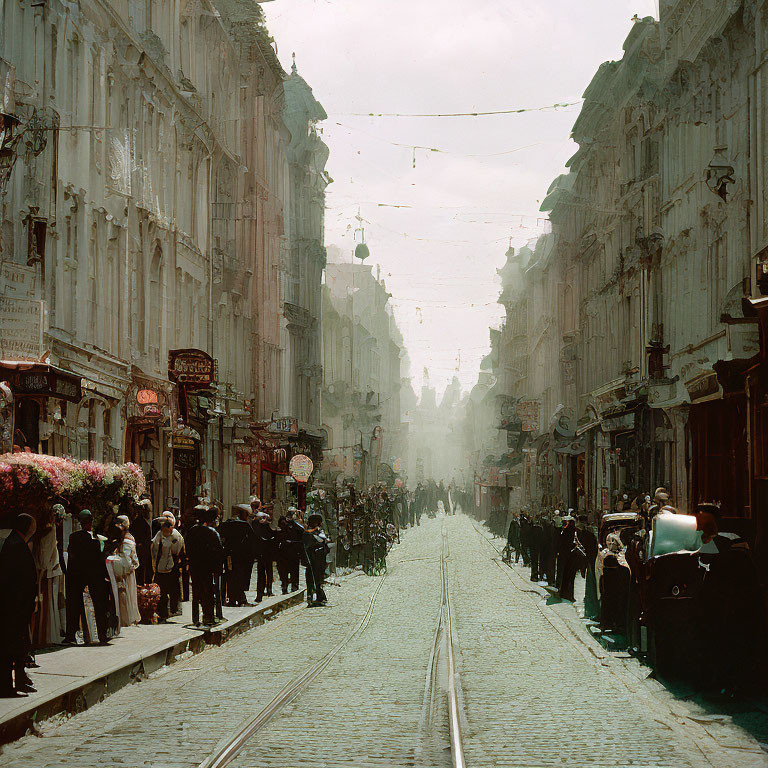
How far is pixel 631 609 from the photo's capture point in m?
16.2

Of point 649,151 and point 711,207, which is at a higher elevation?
point 649,151

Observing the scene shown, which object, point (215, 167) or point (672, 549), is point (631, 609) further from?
point (215, 167)

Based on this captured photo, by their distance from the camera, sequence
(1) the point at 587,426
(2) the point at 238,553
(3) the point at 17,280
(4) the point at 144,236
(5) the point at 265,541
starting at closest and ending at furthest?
(3) the point at 17,280, (2) the point at 238,553, (5) the point at 265,541, (4) the point at 144,236, (1) the point at 587,426

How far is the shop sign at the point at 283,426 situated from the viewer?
155ft

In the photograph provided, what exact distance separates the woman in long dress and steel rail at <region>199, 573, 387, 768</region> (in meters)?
2.89

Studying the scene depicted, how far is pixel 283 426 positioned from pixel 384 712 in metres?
36.0

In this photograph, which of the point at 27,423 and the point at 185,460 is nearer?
the point at 27,423

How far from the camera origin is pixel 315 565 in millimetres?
25781

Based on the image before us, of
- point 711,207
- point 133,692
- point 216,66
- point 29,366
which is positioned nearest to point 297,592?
point 29,366

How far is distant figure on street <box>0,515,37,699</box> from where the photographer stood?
446 inches

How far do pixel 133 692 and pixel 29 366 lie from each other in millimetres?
6937

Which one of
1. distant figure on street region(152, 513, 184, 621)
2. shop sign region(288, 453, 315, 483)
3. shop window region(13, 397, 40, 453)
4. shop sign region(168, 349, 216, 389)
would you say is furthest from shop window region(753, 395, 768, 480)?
shop sign region(288, 453, 315, 483)

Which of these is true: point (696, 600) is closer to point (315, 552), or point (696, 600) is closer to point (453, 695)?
point (453, 695)

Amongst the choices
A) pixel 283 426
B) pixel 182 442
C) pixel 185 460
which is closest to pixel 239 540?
pixel 182 442
